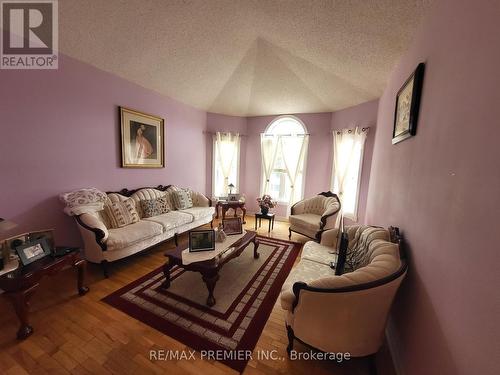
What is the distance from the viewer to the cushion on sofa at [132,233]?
7.84ft

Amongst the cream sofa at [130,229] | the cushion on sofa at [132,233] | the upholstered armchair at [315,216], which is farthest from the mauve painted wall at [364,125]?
the cushion on sofa at [132,233]

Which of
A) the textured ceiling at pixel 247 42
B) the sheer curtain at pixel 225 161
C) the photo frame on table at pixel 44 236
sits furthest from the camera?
the sheer curtain at pixel 225 161

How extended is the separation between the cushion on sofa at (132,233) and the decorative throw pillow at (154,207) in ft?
1.05

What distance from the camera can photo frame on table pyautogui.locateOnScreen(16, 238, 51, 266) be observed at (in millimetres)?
1721

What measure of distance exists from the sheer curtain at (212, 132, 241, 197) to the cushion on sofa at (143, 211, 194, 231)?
6.22 feet

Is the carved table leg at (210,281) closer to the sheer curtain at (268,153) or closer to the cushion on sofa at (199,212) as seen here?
the cushion on sofa at (199,212)

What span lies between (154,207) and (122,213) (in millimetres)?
577

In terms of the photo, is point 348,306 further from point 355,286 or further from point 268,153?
point 268,153

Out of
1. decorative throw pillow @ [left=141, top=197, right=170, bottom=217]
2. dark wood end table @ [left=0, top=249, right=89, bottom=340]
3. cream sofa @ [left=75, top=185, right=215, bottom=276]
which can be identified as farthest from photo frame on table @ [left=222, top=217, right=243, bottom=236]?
dark wood end table @ [left=0, top=249, right=89, bottom=340]

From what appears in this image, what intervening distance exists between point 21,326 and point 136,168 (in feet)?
8.14

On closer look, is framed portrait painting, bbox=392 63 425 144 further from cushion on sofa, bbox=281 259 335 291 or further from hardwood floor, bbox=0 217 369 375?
hardwood floor, bbox=0 217 369 375

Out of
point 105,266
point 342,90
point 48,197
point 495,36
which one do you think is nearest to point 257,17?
point 342,90

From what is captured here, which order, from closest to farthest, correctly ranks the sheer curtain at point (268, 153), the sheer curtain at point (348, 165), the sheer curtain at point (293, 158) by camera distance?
the sheer curtain at point (348, 165), the sheer curtain at point (293, 158), the sheer curtain at point (268, 153)

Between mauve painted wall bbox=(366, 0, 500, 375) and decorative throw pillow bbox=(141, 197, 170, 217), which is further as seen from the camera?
decorative throw pillow bbox=(141, 197, 170, 217)
